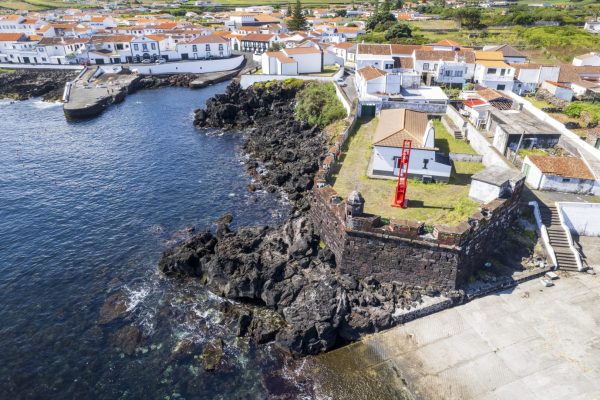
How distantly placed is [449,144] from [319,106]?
2223cm

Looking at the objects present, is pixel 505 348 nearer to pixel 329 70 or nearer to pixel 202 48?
pixel 329 70

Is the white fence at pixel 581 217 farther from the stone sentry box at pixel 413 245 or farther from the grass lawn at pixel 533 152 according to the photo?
the grass lawn at pixel 533 152

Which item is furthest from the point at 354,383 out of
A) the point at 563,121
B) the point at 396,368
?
the point at 563,121

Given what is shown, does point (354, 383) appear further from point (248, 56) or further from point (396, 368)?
point (248, 56)

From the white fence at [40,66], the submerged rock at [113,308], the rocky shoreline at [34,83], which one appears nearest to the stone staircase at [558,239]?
the submerged rock at [113,308]

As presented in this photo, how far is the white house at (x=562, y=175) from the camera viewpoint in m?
33.8

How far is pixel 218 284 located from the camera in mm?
29812

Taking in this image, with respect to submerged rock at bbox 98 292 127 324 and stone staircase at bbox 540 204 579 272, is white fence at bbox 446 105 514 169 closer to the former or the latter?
stone staircase at bbox 540 204 579 272

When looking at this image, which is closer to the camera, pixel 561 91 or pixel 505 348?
pixel 505 348

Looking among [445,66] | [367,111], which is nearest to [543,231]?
[367,111]

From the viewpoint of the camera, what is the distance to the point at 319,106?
195ft

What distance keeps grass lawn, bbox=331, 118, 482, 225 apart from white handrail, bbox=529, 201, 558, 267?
5018 mm

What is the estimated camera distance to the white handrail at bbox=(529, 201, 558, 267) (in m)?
29.1

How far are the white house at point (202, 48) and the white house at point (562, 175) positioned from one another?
85.4m
